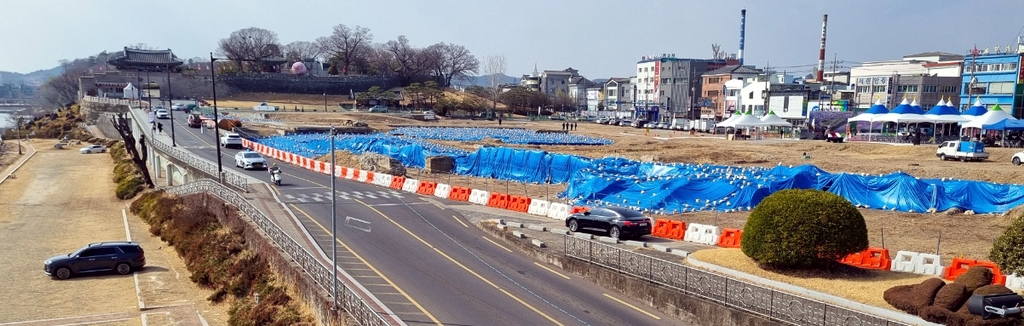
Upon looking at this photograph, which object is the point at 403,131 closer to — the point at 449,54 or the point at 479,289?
the point at 479,289

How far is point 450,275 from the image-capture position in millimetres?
21688

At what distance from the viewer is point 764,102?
342 feet

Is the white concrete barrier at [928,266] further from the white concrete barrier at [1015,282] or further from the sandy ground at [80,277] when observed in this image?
the sandy ground at [80,277]

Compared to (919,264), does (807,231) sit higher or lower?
higher

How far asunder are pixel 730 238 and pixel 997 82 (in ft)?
250

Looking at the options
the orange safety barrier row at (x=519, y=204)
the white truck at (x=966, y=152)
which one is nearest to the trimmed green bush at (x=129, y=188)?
the orange safety barrier row at (x=519, y=204)

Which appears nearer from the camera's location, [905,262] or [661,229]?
[905,262]

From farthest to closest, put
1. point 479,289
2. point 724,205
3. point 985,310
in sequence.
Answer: point 724,205 → point 479,289 → point 985,310

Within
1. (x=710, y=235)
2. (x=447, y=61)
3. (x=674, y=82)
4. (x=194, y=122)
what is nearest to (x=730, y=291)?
(x=710, y=235)

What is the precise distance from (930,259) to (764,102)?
89473 millimetres

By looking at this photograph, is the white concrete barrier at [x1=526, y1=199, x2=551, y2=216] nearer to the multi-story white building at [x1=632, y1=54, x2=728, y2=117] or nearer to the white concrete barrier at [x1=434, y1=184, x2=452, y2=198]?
the white concrete barrier at [x1=434, y1=184, x2=452, y2=198]

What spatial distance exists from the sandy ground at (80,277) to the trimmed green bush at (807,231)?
1862cm

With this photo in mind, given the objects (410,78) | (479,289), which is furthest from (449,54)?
(479,289)

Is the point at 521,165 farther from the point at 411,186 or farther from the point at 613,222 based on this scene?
the point at 613,222
